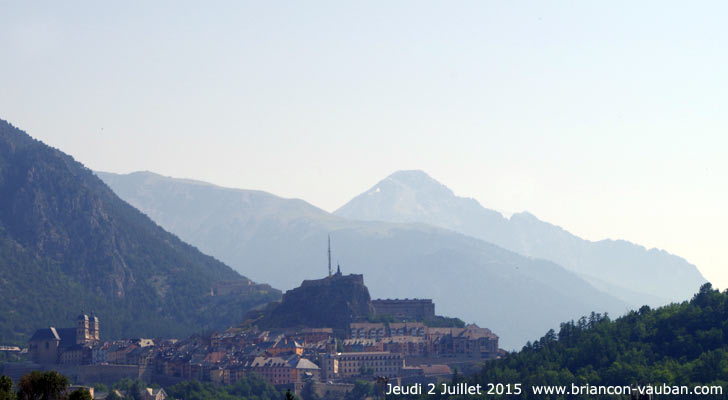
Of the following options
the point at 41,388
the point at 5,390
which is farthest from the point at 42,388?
the point at 5,390

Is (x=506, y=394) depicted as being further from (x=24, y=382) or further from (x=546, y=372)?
(x=24, y=382)

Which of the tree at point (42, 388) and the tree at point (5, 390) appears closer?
the tree at point (5, 390)

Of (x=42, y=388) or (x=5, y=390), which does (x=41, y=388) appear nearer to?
(x=42, y=388)

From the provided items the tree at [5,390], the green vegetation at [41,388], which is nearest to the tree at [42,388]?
the green vegetation at [41,388]

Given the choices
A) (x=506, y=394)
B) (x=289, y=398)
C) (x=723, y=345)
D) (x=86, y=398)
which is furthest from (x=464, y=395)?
(x=289, y=398)

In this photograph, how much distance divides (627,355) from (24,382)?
3490 inches

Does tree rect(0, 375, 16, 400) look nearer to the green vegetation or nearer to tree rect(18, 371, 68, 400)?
the green vegetation

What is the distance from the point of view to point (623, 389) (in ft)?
609

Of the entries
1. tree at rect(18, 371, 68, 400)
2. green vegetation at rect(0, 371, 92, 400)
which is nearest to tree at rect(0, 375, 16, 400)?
green vegetation at rect(0, 371, 92, 400)

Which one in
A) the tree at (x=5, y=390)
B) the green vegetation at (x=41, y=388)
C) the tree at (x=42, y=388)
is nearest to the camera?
the tree at (x=5, y=390)

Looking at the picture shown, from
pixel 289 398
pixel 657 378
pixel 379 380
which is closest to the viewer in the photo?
pixel 289 398

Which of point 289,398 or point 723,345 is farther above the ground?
point 723,345

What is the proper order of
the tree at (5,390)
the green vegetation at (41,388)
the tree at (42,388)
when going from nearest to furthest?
the tree at (5,390)
the green vegetation at (41,388)
the tree at (42,388)

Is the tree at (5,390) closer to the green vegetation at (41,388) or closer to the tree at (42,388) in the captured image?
the green vegetation at (41,388)
